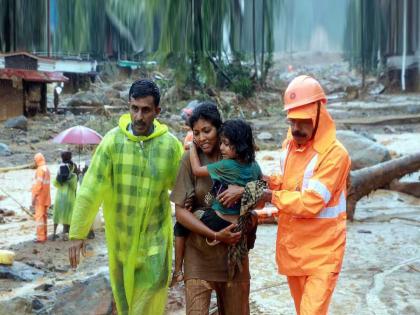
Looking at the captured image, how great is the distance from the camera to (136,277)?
3494 millimetres

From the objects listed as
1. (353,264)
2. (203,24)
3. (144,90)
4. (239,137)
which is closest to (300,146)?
(239,137)

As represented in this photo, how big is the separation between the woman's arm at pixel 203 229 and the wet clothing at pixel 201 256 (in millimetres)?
54

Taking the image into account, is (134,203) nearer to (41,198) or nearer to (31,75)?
(41,198)

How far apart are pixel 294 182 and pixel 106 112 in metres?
22.4

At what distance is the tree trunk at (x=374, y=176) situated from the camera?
26.8 feet

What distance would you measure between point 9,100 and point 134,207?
2247cm

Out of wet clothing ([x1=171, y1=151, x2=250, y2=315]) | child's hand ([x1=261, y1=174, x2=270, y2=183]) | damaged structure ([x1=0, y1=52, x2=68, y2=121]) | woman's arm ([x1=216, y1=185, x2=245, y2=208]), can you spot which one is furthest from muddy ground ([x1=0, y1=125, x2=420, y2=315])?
damaged structure ([x1=0, y1=52, x2=68, y2=121])

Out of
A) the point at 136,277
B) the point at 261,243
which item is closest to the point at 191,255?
the point at 136,277

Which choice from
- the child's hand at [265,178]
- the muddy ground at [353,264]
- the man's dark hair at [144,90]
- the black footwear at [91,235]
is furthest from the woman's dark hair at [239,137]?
the black footwear at [91,235]

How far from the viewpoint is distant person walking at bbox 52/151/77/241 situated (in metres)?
8.51

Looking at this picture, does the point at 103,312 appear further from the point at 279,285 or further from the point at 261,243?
the point at 261,243

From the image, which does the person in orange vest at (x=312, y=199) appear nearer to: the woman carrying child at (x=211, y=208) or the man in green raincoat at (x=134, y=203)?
the woman carrying child at (x=211, y=208)

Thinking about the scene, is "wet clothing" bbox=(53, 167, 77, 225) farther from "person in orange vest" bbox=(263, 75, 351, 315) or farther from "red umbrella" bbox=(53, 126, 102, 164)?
"person in orange vest" bbox=(263, 75, 351, 315)

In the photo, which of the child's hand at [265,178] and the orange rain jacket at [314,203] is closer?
the orange rain jacket at [314,203]
